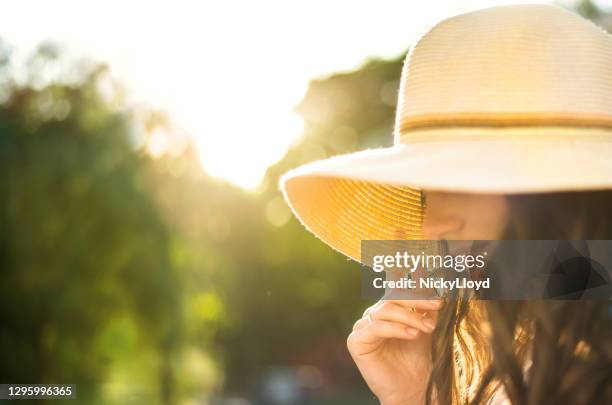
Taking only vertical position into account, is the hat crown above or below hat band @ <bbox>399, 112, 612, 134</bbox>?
above

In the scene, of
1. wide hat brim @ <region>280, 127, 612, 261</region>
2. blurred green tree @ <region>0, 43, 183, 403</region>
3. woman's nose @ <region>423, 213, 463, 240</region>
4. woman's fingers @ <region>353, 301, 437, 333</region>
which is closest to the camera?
wide hat brim @ <region>280, 127, 612, 261</region>

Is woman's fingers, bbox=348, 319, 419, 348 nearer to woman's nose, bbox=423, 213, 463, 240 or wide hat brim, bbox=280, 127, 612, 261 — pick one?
woman's nose, bbox=423, 213, 463, 240

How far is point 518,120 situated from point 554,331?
0.94 ft

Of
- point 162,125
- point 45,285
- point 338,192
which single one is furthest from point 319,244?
point 338,192

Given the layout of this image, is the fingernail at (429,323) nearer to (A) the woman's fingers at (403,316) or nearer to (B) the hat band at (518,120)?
(A) the woman's fingers at (403,316)

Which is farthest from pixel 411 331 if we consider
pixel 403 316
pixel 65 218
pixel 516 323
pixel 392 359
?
pixel 65 218

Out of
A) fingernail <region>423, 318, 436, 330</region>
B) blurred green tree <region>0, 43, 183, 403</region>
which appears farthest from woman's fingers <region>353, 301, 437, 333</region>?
blurred green tree <region>0, 43, 183, 403</region>

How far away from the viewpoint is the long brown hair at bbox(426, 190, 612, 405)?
124 cm

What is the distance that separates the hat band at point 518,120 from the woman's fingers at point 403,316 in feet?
1.06

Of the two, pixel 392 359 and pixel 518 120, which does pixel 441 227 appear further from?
pixel 392 359

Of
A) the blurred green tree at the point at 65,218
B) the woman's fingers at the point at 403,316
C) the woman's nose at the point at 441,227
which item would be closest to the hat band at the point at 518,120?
the woman's nose at the point at 441,227

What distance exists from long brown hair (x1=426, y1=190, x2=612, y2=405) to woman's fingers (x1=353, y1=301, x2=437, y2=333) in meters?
0.17

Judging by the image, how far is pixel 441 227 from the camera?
4.75ft

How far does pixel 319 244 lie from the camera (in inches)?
978
